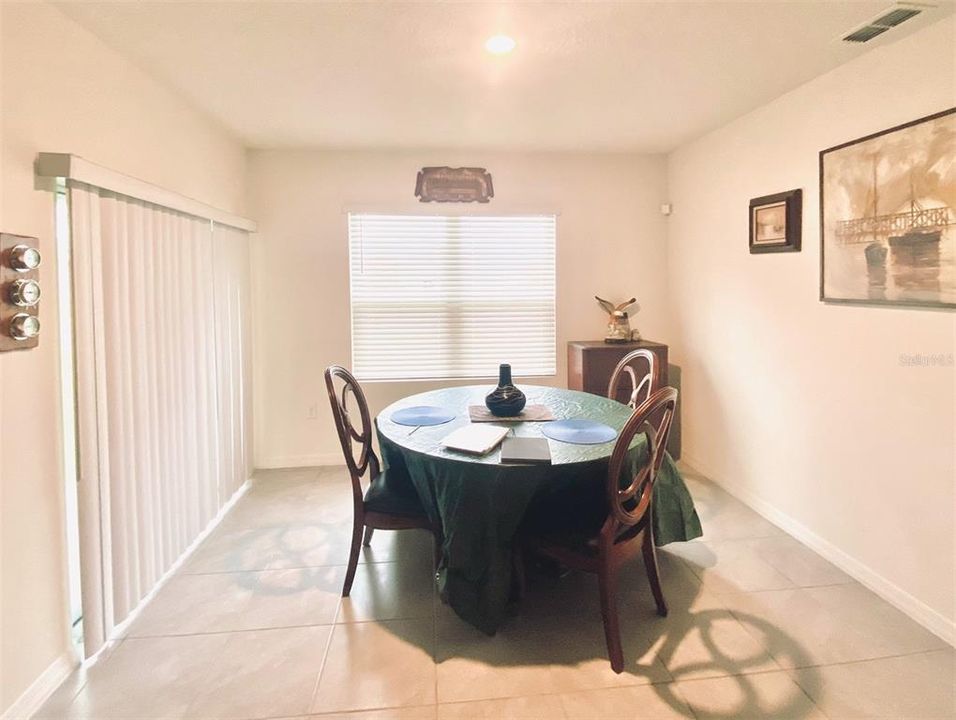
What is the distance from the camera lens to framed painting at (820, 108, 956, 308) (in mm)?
2092

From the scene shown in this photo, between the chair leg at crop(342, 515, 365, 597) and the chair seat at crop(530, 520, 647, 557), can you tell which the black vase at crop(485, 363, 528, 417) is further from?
the chair leg at crop(342, 515, 365, 597)

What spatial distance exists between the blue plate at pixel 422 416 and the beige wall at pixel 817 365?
1856 millimetres

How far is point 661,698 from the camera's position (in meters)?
1.82

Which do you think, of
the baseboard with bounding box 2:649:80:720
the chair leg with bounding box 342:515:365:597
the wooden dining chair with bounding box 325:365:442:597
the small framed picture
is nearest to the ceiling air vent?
the small framed picture

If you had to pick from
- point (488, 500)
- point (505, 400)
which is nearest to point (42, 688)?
point (488, 500)

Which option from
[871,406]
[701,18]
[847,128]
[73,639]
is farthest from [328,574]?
[847,128]

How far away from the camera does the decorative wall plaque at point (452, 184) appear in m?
4.04

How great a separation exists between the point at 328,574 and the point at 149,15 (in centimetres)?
239

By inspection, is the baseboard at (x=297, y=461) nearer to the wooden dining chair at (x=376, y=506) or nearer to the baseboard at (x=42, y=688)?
the wooden dining chair at (x=376, y=506)

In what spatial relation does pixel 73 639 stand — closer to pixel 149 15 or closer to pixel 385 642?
pixel 385 642

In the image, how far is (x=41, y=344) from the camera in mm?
1815

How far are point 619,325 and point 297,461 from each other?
8.56ft

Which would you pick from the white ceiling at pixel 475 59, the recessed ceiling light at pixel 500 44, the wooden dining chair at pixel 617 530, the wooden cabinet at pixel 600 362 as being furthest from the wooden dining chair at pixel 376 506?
the wooden cabinet at pixel 600 362

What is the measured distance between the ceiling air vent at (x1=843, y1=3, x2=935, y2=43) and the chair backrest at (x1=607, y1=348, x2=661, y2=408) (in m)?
1.57
